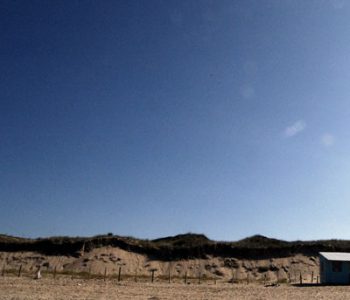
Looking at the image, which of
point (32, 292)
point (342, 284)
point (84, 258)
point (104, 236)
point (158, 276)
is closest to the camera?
point (32, 292)

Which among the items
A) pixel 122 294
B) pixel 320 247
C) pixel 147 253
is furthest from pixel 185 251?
pixel 122 294

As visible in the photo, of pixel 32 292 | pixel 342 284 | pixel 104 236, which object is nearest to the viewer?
pixel 32 292

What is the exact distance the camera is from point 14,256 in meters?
52.6

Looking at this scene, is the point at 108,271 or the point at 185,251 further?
the point at 185,251

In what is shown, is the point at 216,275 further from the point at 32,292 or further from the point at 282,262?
the point at 32,292

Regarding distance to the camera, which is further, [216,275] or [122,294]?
[216,275]

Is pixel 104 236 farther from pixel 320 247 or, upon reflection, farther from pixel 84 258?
pixel 320 247

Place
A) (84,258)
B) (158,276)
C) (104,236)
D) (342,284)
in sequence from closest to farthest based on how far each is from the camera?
(342,284), (158,276), (84,258), (104,236)

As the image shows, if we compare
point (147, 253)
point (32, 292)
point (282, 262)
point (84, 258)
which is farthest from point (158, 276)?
point (32, 292)

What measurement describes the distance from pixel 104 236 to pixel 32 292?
3002cm

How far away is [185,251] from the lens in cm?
5253

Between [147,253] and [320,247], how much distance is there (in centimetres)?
2220

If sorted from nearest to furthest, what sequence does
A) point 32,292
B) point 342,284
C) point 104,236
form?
point 32,292, point 342,284, point 104,236

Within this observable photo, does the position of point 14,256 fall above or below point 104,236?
below
